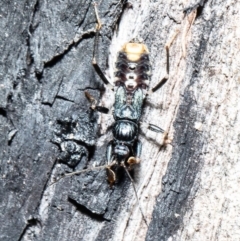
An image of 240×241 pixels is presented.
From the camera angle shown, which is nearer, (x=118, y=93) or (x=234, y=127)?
(x=234, y=127)

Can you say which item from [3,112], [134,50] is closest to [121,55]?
[134,50]

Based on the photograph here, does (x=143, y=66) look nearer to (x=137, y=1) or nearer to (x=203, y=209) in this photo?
(x=137, y=1)

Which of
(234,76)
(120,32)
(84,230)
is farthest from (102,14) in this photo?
(84,230)

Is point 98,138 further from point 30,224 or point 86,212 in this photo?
point 30,224

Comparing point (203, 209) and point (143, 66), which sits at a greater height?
point (143, 66)

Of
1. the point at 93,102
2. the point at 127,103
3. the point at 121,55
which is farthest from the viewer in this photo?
the point at 127,103

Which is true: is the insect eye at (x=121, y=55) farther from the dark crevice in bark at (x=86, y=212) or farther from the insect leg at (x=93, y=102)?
the dark crevice in bark at (x=86, y=212)

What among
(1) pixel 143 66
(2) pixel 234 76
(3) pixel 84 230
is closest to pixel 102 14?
(1) pixel 143 66

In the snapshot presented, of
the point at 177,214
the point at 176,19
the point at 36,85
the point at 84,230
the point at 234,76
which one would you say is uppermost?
the point at 176,19
